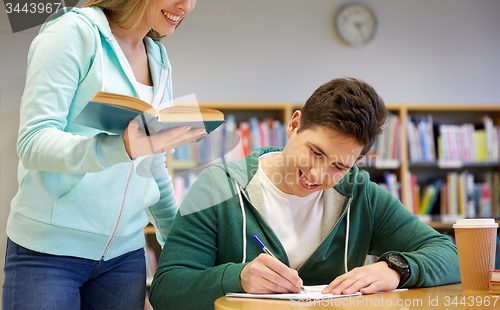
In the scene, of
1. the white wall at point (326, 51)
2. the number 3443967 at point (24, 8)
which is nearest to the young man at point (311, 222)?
the number 3443967 at point (24, 8)

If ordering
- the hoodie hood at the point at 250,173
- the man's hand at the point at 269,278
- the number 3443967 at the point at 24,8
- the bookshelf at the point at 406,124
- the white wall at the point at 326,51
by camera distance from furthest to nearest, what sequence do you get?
the white wall at the point at 326,51, the bookshelf at the point at 406,124, the number 3443967 at the point at 24,8, the hoodie hood at the point at 250,173, the man's hand at the point at 269,278

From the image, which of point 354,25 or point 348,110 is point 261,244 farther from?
point 354,25

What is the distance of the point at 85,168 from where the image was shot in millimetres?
793

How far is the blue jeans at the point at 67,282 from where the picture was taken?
3.14ft

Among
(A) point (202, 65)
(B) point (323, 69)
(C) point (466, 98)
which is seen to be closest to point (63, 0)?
(A) point (202, 65)

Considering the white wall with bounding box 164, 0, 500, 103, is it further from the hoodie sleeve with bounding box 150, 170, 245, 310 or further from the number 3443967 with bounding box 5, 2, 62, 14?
the hoodie sleeve with bounding box 150, 170, 245, 310

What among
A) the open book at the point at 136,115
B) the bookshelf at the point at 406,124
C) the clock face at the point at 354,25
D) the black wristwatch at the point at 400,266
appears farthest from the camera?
the clock face at the point at 354,25

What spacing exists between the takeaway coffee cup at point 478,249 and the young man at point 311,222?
4.0 inches

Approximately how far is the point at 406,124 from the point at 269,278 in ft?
9.16

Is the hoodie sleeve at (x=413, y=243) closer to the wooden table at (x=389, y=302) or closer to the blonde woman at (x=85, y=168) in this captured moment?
the wooden table at (x=389, y=302)

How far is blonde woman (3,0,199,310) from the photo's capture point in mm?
809

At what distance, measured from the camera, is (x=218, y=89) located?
3.58 meters

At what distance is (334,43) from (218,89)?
1.05 metres

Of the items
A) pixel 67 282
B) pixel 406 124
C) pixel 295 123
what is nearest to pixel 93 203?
pixel 67 282
